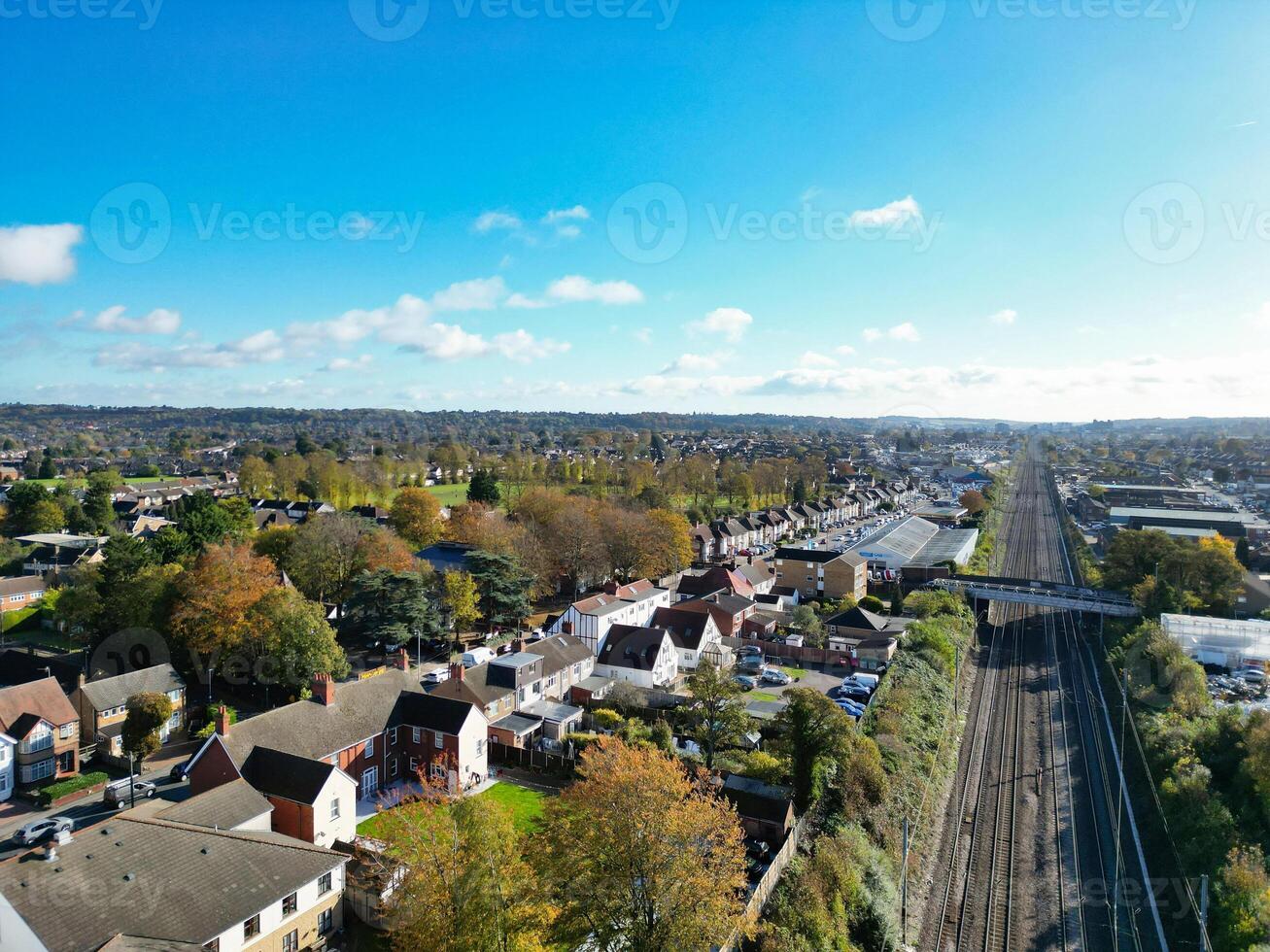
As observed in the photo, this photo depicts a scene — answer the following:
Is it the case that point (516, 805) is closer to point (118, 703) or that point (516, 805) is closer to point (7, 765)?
point (118, 703)

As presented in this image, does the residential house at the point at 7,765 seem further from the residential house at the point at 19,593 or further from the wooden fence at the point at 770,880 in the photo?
the residential house at the point at 19,593

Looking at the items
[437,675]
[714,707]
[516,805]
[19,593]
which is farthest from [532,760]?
[19,593]

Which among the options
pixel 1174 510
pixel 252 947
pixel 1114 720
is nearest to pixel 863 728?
pixel 1114 720

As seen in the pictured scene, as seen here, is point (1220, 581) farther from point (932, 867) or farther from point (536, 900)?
point (536, 900)

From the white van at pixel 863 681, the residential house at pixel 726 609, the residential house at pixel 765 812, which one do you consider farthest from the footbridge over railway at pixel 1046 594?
the residential house at pixel 765 812

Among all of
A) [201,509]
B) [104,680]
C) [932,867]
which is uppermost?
[201,509]
